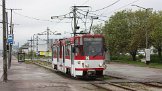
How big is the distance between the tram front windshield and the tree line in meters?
41.4

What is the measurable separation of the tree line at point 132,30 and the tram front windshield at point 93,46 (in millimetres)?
41364

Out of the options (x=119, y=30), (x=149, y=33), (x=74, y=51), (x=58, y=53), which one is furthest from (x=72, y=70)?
(x=119, y=30)

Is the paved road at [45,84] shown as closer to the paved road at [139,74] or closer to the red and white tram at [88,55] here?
the red and white tram at [88,55]

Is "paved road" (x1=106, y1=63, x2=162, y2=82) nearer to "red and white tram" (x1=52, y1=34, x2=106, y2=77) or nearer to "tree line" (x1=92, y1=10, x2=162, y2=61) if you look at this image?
"red and white tram" (x1=52, y1=34, x2=106, y2=77)

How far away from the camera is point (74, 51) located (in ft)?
100

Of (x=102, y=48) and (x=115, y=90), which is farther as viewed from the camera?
(x=102, y=48)

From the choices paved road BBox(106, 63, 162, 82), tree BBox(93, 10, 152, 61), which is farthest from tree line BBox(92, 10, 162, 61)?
paved road BBox(106, 63, 162, 82)

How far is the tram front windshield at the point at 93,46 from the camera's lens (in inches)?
1194

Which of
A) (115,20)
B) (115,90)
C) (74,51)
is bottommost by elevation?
(115,90)

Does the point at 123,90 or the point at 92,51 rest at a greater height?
the point at 92,51

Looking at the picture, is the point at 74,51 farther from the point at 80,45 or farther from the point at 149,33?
the point at 149,33

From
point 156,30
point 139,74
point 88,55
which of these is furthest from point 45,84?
point 156,30

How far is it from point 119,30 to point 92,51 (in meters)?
55.7

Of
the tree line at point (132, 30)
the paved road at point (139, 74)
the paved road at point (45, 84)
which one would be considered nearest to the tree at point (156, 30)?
the tree line at point (132, 30)
